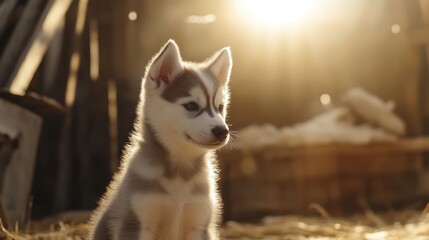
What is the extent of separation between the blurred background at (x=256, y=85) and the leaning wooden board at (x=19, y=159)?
4 cm

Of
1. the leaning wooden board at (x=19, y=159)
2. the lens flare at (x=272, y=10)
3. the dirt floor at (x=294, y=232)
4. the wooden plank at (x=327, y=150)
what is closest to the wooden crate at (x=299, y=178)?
the wooden plank at (x=327, y=150)

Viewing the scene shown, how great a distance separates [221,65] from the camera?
14.2ft

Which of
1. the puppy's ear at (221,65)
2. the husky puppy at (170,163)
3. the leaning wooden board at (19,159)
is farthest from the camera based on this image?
the leaning wooden board at (19,159)

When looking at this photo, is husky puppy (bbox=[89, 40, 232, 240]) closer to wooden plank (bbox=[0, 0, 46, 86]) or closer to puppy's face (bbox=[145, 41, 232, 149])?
puppy's face (bbox=[145, 41, 232, 149])

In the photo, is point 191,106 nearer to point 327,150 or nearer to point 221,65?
point 221,65

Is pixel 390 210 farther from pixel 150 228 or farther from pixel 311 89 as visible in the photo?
pixel 150 228

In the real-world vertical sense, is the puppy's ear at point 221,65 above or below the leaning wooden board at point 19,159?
above

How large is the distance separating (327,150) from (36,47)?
4.69 meters

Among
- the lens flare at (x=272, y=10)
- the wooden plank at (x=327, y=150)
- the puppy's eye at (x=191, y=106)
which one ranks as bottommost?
the wooden plank at (x=327, y=150)

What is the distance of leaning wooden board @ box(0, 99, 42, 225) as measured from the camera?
5980mm

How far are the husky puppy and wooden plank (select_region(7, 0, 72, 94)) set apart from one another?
1950 millimetres

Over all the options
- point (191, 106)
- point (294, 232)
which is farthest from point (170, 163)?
point (294, 232)

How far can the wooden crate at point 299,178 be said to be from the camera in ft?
30.0

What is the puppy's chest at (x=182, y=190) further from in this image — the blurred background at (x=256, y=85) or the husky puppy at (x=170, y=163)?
the blurred background at (x=256, y=85)
